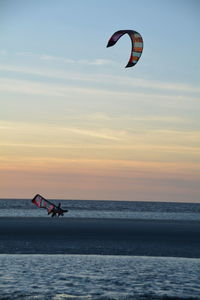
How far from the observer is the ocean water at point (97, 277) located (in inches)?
501

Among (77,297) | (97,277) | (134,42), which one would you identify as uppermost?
(134,42)

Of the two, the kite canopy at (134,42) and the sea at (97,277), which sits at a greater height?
the kite canopy at (134,42)

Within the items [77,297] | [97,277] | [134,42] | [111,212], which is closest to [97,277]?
[97,277]

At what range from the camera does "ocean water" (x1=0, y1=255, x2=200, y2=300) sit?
41.8 ft

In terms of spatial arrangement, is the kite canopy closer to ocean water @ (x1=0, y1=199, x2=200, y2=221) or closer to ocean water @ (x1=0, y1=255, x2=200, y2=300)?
ocean water @ (x1=0, y1=255, x2=200, y2=300)

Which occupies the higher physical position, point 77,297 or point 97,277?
point 97,277

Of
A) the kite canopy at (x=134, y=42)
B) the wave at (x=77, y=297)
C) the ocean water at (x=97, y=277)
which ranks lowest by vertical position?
the wave at (x=77, y=297)

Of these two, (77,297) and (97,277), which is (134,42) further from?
(77,297)

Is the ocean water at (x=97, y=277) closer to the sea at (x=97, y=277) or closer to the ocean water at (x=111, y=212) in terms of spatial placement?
the sea at (x=97, y=277)

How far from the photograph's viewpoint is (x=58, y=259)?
1881cm

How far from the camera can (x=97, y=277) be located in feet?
49.7

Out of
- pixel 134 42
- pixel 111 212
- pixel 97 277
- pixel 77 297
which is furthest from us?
pixel 111 212

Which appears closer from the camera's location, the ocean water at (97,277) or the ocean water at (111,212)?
the ocean water at (97,277)

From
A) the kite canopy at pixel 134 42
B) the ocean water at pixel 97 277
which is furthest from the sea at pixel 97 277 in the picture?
the kite canopy at pixel 134 42
